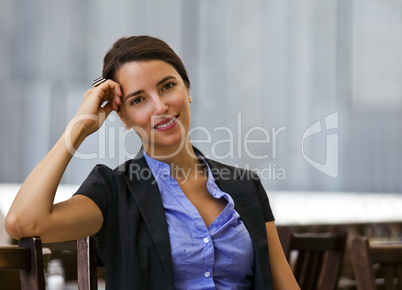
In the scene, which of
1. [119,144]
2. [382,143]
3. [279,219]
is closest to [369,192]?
[382,143]

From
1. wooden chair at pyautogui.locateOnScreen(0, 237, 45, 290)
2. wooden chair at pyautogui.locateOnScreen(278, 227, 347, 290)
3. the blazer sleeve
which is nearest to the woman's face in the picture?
the blazer sleeve

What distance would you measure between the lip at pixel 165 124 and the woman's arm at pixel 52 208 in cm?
18

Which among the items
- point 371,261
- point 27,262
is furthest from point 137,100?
point 371,261

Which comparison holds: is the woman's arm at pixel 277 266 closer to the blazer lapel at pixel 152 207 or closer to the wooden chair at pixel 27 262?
the blazer lapel at pixel 152 207

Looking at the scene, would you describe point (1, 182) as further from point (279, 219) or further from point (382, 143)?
point (382, 143)

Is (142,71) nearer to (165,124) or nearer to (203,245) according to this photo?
(165,124)

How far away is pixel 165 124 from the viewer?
1.52 meters

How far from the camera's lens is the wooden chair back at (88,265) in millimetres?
1268

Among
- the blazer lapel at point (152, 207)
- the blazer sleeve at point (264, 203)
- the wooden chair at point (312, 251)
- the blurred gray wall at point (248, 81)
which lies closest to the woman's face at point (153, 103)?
the blazer lapel at point (152, 207)

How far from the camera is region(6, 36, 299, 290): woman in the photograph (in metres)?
1.33

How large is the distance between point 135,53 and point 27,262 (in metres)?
0.66

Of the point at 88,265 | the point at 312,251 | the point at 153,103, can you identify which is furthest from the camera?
the point at 312,251

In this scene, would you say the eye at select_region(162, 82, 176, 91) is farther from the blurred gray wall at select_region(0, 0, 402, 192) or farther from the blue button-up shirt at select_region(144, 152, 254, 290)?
the blurred gray wall at select_region(0, 0, 402, 192)

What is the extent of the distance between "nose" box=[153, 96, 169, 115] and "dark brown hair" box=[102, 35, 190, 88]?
13cm
